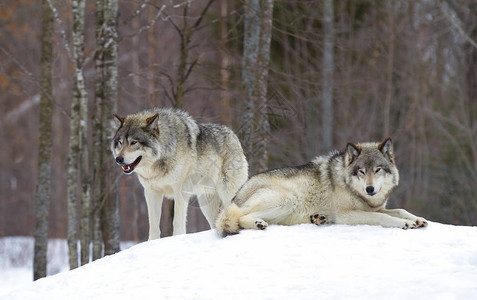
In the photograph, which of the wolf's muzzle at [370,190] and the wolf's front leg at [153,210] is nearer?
the wolf's muzzle at [370,190]

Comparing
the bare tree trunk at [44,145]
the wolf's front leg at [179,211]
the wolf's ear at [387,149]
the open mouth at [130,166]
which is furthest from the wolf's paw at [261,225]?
the bare tree trunk at [44,145]

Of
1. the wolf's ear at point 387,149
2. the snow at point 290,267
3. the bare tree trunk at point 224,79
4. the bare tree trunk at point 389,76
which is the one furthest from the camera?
the bare tree trunk at point 389,76

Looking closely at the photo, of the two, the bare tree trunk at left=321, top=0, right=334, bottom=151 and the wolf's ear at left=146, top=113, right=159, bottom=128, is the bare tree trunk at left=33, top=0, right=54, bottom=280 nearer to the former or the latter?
the wolf's ear at left=146, top=113, right=159, bottom=128

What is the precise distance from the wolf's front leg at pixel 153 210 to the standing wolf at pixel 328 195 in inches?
66.3

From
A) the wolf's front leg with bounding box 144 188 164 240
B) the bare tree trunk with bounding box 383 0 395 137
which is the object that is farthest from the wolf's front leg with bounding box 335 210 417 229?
the bare tree trunk with bounding box 383 0 395 137

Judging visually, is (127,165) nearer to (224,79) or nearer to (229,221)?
(229,221)

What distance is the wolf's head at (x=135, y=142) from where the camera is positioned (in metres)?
7.64

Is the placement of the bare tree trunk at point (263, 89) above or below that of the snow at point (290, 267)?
above

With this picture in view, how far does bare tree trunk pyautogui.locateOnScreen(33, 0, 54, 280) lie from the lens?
1090cm

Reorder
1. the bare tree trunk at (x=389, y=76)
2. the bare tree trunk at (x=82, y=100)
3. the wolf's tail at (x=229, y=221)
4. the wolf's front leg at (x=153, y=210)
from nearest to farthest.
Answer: the wolf's tail at (x=229, y=221), the wolf's front leg at (x=153, y=210), the bare tree trunk at (x=82, y=100), the bare tree trunk at (x=389, y=76)

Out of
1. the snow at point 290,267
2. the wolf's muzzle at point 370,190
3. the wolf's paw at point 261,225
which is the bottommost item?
the snow at point 290,267

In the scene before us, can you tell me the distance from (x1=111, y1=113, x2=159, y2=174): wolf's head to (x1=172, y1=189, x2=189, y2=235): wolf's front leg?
656 mm

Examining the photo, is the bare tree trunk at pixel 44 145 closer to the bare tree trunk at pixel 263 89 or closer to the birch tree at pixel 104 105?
the birch tree at pixel 104 105

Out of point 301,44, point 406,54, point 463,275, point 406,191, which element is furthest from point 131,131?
point 406,54
